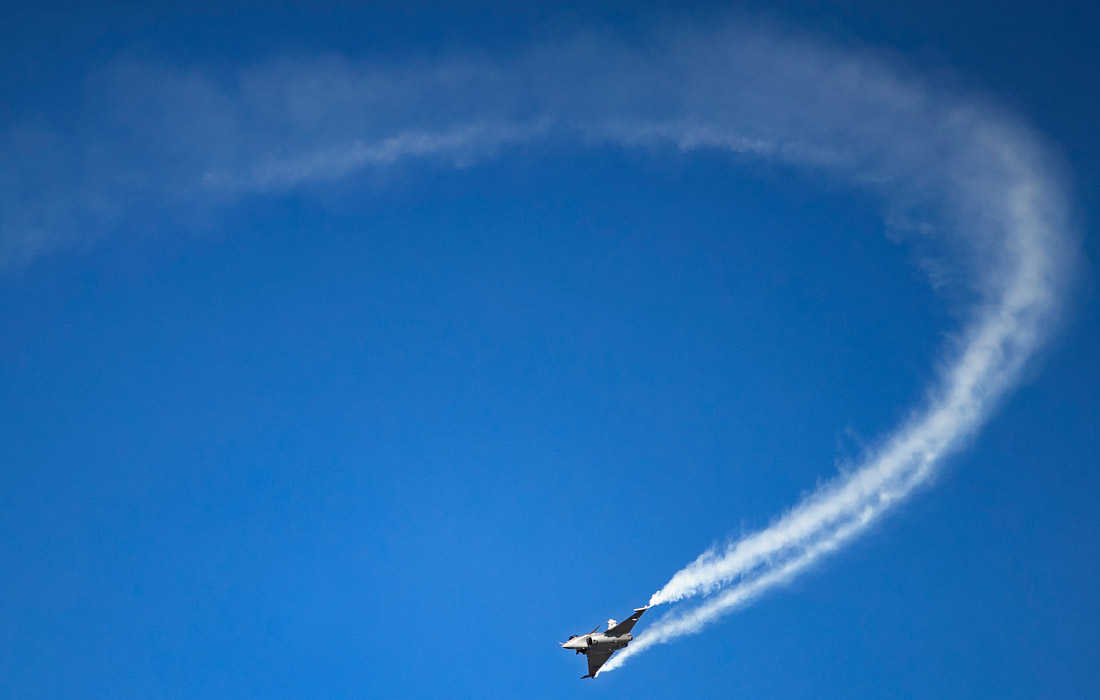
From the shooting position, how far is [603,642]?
7200cm

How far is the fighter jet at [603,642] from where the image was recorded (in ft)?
235

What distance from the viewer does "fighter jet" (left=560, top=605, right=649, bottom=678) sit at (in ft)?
235

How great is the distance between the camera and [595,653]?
7250cm

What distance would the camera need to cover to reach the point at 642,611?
72000mm

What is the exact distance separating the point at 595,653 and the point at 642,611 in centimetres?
582
